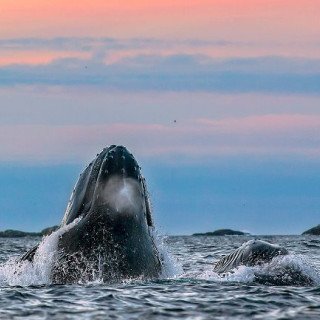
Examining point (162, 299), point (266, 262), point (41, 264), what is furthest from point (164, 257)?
point (41, 264)

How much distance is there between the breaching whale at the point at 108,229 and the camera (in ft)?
52.8

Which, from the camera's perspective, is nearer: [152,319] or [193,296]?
[152,319]

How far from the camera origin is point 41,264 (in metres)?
16.6

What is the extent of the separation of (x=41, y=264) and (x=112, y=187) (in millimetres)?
1840

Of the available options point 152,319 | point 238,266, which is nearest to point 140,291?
point 152,319

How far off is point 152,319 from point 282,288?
3948 millimetres

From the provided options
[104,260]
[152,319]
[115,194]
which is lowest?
[152,319]

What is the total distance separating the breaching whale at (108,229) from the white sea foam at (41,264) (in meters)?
0.10

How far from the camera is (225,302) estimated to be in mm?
15875

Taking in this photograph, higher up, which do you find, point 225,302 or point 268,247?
point 268,247

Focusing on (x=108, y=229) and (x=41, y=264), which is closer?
(x=108, y=229)

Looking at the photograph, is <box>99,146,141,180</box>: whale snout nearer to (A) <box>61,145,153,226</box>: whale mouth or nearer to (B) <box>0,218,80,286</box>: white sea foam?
(A) <box>61,145,153,226</box>: whale mouth

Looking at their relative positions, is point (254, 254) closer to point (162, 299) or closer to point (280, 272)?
point (280, 272)

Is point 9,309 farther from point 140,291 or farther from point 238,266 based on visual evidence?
point 238,266
